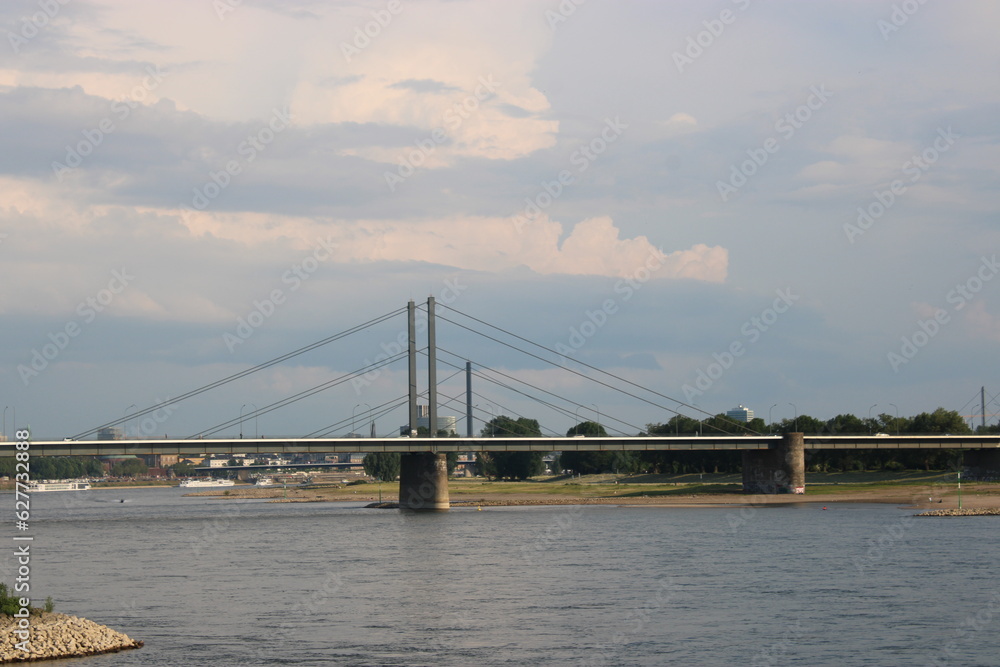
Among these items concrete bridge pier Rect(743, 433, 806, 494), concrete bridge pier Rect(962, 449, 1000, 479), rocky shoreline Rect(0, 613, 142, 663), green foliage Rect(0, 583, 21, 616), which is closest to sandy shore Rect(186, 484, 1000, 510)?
concrete bridge pier Rect(743, 433, 806, 494)

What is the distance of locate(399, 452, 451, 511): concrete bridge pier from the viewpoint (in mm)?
122688

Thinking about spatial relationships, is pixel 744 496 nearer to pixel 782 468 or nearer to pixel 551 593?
pixel 782 468

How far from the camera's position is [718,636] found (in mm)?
39594

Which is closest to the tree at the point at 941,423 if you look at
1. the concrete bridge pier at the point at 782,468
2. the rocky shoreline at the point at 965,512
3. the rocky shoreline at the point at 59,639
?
the concrete bridge pier at the point at 782,468

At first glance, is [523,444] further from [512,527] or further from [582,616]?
[582,616]

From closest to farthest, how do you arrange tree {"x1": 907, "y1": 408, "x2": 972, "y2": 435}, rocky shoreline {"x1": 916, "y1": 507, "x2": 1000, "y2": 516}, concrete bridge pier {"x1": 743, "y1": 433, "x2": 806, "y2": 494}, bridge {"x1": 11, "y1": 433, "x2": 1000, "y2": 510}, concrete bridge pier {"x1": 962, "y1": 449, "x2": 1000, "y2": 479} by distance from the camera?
rocky shoreline {"x1": 916, "y1": 507, "x2": 1000, "y2": 516} → bridge {"x1": 11, "y1": 433, "x2": 1000, "y2": 510} → concrete bridge pier {"x1": 743, "y1": 433, "x2": 806, "y2": 494} → concrete bridge pier {"x1": 962, "y1": 449, "x2": 1000, "y2": 479} → tree {"x1": 907, "y1": 408, "x2": 972, "y2": 435}

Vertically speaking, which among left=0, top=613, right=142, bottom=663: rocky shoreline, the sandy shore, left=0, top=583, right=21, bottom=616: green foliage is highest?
left=0, top=583, right=21, bottom=616: green foliage

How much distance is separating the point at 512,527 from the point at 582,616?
49981 millimetres

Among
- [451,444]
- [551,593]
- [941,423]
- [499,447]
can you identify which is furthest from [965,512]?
[941,423]

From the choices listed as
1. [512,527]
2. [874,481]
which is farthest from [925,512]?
[874,481]

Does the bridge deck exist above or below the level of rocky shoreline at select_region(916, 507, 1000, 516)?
above

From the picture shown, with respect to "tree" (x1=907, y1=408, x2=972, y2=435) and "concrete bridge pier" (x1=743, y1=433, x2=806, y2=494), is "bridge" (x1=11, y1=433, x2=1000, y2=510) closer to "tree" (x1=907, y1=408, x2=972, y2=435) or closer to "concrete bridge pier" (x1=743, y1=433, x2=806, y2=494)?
"concrete bridge pier" (x1=743, y1=433, x2=806, y2=494)

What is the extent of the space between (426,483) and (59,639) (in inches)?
3500

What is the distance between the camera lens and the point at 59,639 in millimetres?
34594
